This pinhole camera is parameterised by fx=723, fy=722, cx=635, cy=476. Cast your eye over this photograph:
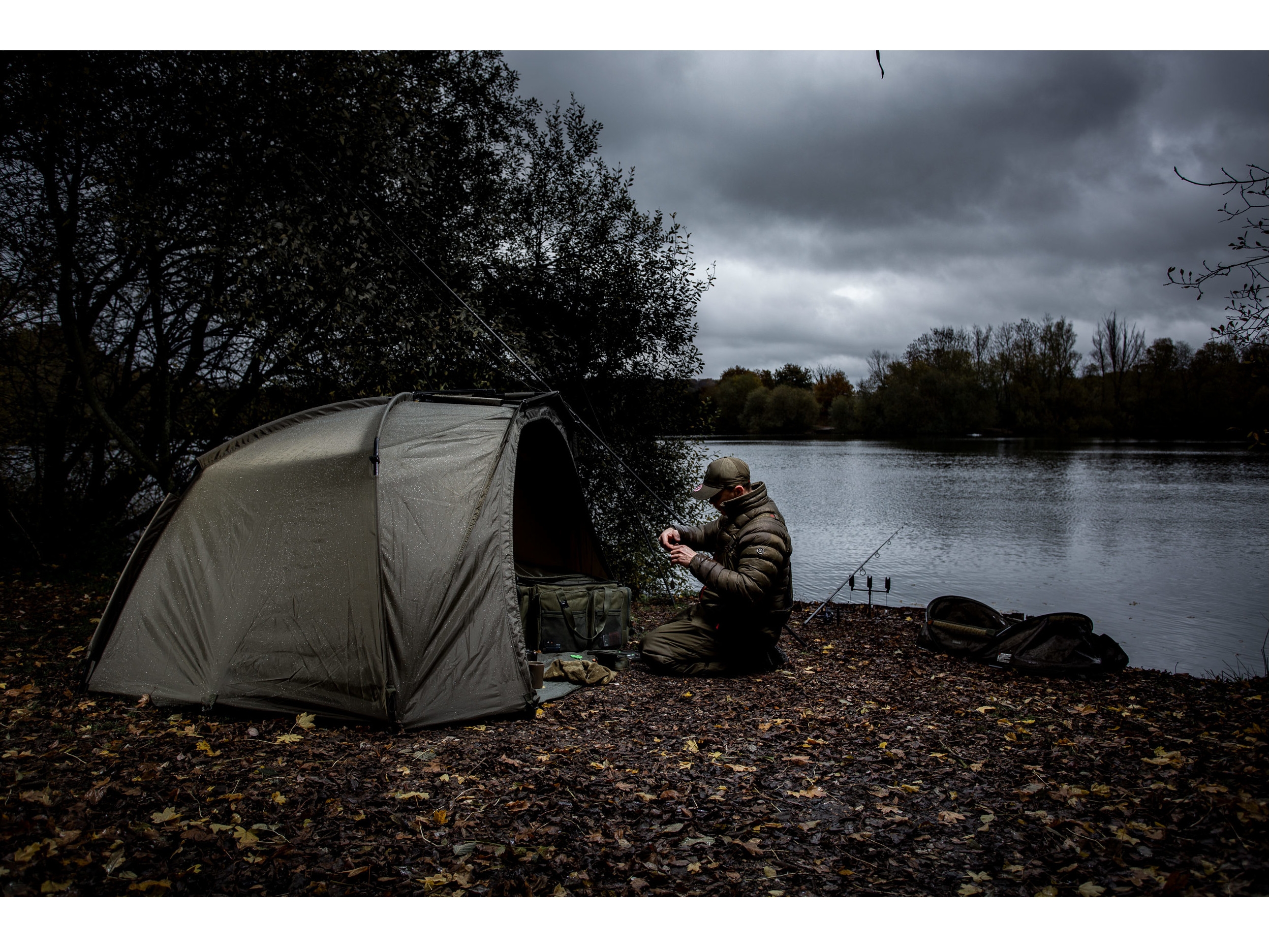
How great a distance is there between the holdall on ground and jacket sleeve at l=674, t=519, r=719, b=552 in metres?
2.64

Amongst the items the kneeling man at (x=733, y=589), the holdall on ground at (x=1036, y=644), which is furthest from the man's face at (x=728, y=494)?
the holdall on ground at (x=1036, y=644)

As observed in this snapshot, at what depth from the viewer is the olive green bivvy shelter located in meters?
4.45

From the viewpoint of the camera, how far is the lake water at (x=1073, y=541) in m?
11.9

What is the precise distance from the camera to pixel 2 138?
7.31 m

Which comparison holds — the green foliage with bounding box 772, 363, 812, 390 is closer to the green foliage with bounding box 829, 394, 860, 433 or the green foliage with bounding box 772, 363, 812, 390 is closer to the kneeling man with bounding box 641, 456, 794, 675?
the green foliage with bounding box 829, 394, 860, 433

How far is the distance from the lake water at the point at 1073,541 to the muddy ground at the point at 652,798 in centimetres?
478

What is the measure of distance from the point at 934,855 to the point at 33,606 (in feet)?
27.5

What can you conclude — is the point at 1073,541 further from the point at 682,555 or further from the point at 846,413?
the point at 846,413

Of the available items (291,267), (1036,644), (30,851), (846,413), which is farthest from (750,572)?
(846,413)

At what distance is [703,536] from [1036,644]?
3002 mm

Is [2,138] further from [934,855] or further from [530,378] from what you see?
[934,855]

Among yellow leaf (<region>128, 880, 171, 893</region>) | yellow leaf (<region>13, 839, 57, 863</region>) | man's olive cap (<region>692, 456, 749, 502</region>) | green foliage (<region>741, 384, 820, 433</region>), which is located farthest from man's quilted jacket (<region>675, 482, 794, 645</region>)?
green foliage (<region>741, 384, 820, 433</region>)

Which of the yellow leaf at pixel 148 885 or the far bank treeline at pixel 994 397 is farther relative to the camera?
the far bank treeline at pixel 994 397

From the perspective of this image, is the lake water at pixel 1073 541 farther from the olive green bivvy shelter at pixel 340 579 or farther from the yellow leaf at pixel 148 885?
the yellow leaf at pixel 148 885
